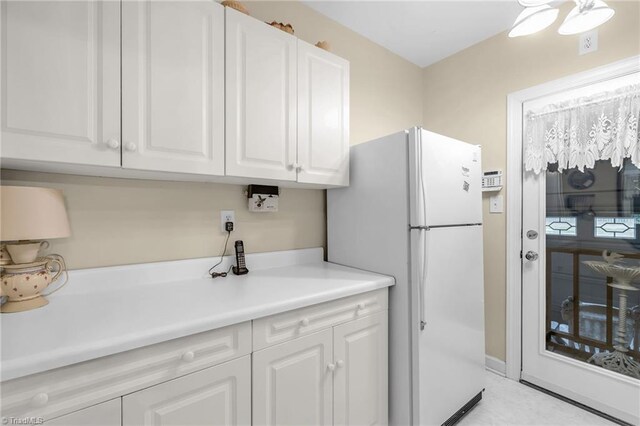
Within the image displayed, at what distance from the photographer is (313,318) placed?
1.21m

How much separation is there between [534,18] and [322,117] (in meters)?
1.18

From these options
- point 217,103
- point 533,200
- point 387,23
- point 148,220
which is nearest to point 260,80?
point 217,103

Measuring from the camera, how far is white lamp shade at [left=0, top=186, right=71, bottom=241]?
3.02 feet

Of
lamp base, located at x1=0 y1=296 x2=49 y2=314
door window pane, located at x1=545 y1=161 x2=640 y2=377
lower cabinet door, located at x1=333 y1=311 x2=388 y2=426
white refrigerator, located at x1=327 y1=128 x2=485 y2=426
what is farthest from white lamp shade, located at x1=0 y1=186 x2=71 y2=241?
door window pane, located at x1=545 y1=161 x2=640 y2=377

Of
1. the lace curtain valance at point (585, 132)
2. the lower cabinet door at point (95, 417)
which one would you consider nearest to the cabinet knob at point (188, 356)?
the lower cabinet door at point (95, 417)

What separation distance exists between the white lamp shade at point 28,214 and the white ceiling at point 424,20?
1.91 m

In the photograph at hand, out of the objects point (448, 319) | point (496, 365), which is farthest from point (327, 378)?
point (496, 365)

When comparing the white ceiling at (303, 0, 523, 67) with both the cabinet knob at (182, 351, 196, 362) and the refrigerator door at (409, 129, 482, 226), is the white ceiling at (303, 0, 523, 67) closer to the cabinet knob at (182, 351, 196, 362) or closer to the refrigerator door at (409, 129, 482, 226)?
the refrigerator door at (409, 129, 482, 226)

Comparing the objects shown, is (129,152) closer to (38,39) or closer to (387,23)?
(38,39)

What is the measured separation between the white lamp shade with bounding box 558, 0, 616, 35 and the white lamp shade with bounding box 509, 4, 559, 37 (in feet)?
0.27

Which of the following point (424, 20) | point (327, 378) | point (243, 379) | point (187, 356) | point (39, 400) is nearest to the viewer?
point (39, 400)

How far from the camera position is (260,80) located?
1.37 m

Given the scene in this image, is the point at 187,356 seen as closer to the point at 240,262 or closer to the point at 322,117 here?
the point at 240,262

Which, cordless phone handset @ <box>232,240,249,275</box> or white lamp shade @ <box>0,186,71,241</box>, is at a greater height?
white lamp shade @ <box>0,186,71,241</box>
